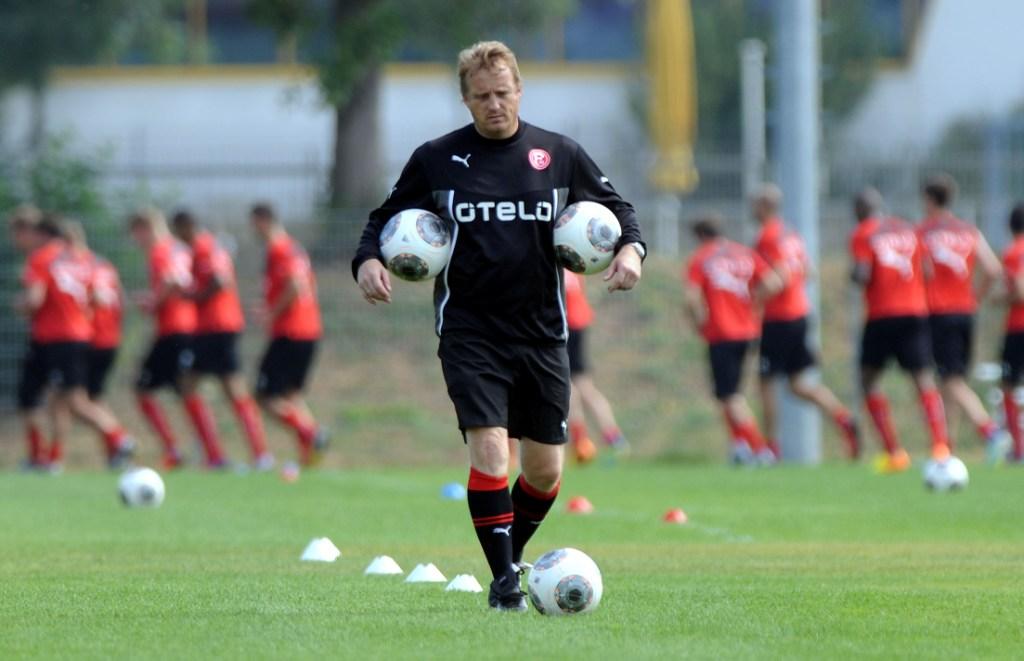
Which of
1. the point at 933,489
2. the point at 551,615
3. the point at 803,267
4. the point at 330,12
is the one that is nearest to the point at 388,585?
the point at 551,615

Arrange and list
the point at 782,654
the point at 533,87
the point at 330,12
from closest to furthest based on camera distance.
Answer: the point at 782,654 < the point at 330,12 < the point at 533,87

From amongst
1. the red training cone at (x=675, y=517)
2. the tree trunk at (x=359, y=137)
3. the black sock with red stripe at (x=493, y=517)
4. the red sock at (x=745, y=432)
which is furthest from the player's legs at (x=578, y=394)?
the black sock with red stripe at (x=493, y=517)

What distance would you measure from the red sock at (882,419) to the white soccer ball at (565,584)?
40.9ft

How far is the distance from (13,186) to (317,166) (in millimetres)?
3848

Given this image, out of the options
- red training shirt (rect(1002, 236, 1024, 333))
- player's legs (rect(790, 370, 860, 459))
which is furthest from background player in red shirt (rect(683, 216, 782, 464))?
red training shirt (rect(1002, 236, 1024, 333))

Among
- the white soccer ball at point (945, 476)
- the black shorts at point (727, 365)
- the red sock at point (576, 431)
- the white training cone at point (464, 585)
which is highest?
the white training cone at point (464, 585)

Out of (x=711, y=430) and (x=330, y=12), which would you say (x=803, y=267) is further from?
(x=330, y=12)

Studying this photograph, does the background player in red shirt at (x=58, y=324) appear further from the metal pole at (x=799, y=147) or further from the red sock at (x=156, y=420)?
the metal pole at (x=799, y=147)

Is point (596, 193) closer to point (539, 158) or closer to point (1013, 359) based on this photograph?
point (539, 158)

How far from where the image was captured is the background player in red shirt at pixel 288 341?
67.7 feet

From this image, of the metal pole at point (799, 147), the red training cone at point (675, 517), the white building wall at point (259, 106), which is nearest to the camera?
the red training cone at point (675, 517)

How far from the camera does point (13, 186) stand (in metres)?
25.4

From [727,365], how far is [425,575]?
481 inches

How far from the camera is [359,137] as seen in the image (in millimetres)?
28141
